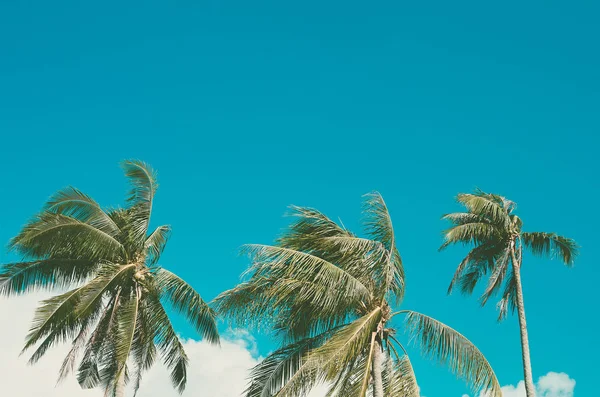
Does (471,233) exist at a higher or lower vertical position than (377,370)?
higher

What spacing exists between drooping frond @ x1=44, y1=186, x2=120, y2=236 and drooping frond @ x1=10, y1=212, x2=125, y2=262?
0.35 metres

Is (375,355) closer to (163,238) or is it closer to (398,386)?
(398,386)

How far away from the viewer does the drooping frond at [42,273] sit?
71.1ft

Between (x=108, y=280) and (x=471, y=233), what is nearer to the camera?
(x=108, y=280)

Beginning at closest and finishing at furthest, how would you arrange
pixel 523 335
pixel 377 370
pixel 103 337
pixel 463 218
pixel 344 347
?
pixel 344 347, pixel 377 370, pixel 103 337, pixel 523 335, pixel 463 218

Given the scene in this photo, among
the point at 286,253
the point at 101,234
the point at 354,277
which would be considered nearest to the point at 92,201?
the point at 101,234

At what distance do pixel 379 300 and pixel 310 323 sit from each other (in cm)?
195

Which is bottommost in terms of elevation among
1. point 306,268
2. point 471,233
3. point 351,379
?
point 351,379

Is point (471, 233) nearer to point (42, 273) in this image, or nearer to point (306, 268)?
point (306, 268)

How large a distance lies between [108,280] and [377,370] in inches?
323

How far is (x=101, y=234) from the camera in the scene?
21.3 metres

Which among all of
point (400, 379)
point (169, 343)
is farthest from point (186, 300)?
point (400, 379)

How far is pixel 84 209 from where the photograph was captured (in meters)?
22.4

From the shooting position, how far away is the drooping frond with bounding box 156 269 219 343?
2242cm
